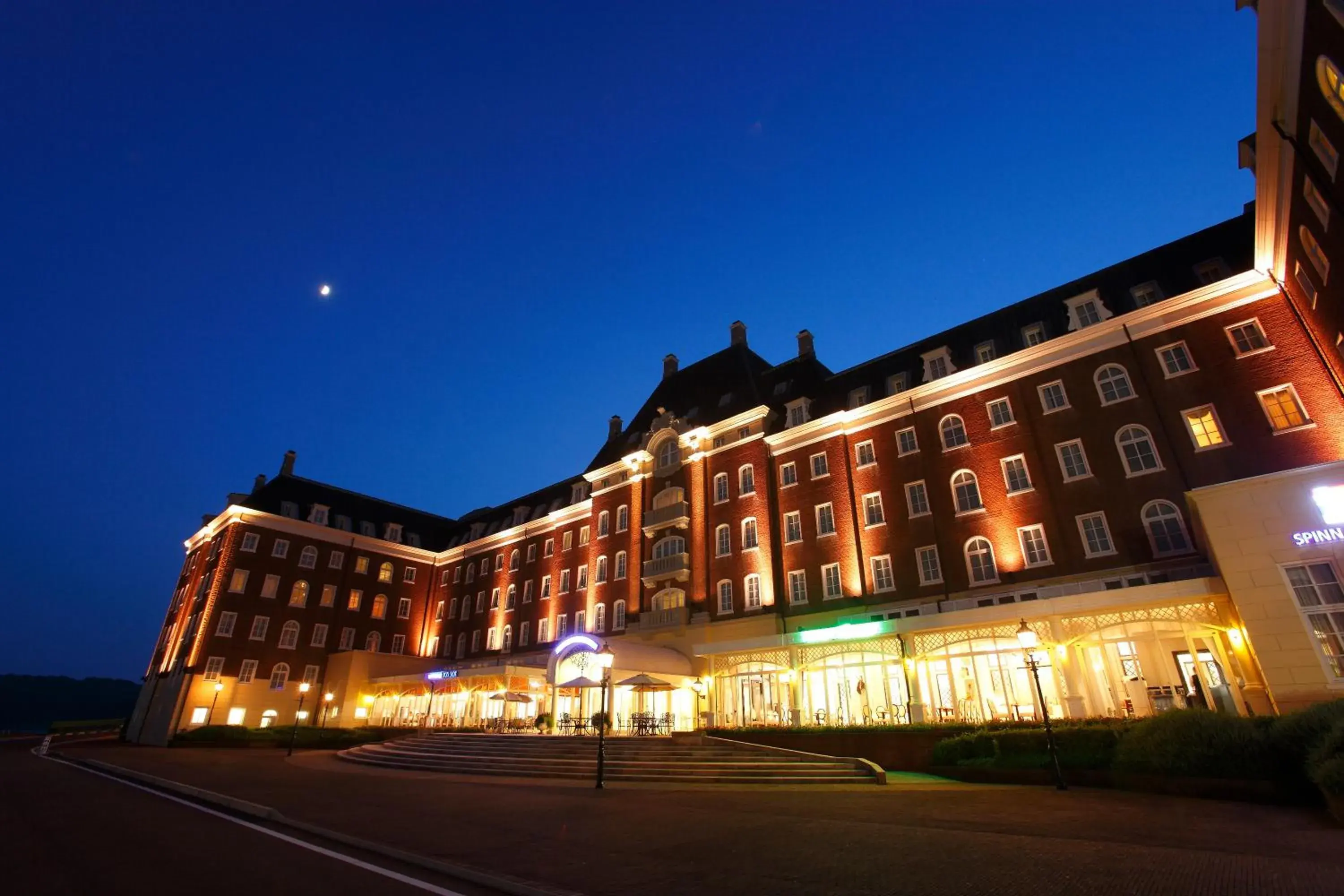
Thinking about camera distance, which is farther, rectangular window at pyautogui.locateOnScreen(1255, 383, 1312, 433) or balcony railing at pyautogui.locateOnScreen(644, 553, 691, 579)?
balcony railing at pyautogui.locateOnScreen(644, 553, 691, 579)

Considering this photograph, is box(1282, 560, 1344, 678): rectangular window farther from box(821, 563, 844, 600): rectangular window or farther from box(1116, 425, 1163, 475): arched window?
box(821, 563, 844, 600): rectangular window

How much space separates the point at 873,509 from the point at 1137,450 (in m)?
10.5

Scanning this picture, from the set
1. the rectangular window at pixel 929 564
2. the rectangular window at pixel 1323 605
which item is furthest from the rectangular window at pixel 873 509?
the rectangular window at pixel 1323 605

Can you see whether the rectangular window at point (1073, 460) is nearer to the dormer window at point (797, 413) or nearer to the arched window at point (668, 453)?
the dormer window at point (797, 413)

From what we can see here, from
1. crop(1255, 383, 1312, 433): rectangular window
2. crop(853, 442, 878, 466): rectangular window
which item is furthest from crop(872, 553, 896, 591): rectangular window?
crop(1255, 383, 1312, 433): rectangular window

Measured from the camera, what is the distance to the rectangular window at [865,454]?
99.7ft

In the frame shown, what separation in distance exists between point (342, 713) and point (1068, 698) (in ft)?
145

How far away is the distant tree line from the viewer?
11138 centimetres

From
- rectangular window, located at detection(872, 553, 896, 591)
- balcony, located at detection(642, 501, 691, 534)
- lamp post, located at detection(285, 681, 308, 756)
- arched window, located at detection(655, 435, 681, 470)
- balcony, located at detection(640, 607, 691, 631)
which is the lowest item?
lamp post, located at detection(285, 681, 308, 756)

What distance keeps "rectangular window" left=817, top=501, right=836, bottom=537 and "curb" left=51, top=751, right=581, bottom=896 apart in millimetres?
23982

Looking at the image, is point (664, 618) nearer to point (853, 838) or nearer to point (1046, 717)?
point (1046, 717)

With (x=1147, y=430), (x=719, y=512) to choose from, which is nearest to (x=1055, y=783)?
(x=1147, y=430)

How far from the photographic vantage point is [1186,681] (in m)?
21.0

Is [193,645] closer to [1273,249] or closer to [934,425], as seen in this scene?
[934,425]
